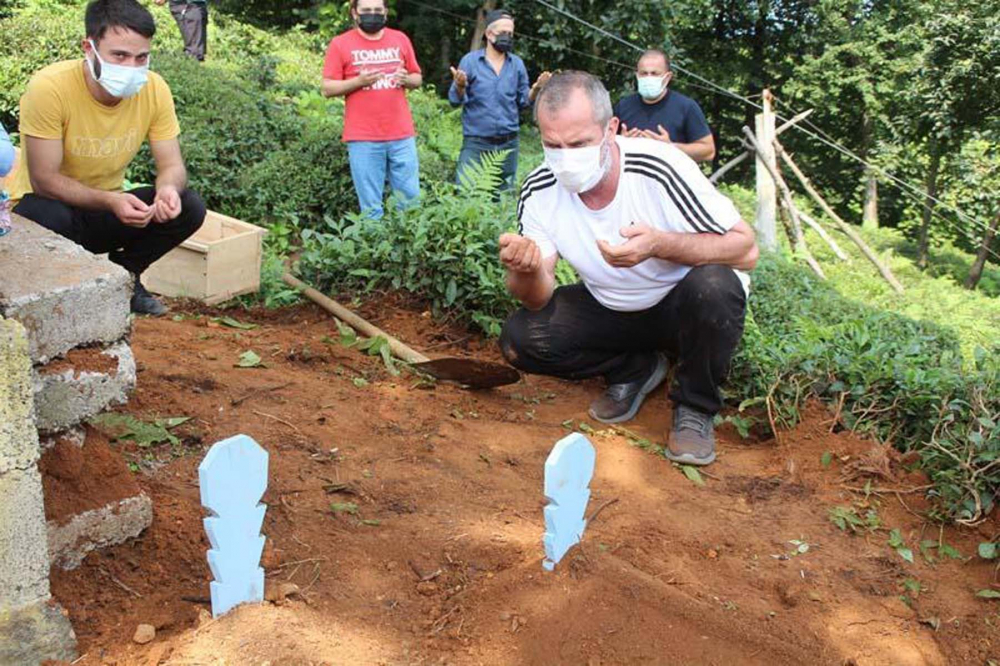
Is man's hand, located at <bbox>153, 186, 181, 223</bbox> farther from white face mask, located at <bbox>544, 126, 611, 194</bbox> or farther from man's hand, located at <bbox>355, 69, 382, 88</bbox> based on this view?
man's hand, located at <bbox>355, 69, 382, 88</bbox>

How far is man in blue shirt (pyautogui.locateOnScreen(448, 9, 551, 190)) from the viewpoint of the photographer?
7.35 metres

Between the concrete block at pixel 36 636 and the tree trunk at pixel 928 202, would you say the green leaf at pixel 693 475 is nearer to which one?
the concrete block at pixel 36 636

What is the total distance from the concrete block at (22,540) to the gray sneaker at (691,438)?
2334 millimetres

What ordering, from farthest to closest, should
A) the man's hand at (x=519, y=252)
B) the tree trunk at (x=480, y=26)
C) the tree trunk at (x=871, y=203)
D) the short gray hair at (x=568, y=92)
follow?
the tree trunk at (x=871, y=203), the tree trunk at (x=480, y=26), the man's hand at (x=519, y=252), the short gray hair at (x=568, y=92)

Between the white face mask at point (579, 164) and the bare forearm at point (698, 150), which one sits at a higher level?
the white face mask at point (579, 164)

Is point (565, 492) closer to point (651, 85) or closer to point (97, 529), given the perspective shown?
point (97, 529)

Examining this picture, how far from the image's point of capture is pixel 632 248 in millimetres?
3453

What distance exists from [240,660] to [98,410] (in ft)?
2.45

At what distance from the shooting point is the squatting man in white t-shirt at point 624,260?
3498 mm

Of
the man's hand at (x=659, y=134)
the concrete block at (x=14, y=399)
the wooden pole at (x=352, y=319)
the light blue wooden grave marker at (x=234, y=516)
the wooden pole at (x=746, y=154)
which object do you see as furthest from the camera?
the wooden pole at (x=746, y=154)

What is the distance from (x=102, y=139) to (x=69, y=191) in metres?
0.29

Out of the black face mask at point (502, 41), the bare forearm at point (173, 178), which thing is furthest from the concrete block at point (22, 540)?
the black face mask at point (502, 41)

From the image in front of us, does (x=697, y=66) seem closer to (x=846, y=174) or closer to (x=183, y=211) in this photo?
(x=846, y=174)

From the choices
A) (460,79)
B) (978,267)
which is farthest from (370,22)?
(978,267)
